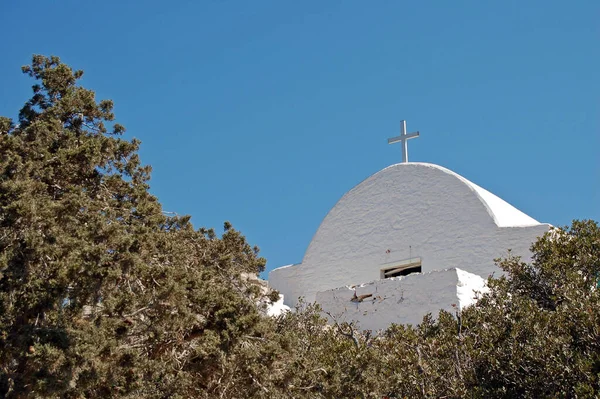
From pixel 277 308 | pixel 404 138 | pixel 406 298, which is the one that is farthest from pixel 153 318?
pixel 404 138

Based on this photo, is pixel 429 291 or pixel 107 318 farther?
pixel 429 291

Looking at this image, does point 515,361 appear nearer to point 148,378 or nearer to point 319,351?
point 319,351

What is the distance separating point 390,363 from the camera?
30.9ft

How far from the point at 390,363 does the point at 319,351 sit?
109cm

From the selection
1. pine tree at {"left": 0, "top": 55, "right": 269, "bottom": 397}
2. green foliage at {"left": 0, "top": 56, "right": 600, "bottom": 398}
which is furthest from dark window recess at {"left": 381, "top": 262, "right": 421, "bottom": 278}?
pine tree at {"left": 0, "top": 55, "right": 269, "bottom": 397}

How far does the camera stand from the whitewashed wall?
16.5m

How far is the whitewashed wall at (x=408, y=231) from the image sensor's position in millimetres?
16484

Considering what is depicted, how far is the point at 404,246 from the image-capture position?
17.7 meters

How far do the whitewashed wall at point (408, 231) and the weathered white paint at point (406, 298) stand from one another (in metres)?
1.86

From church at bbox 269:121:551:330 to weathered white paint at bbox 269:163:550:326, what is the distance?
0.02 metres

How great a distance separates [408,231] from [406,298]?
3.32m

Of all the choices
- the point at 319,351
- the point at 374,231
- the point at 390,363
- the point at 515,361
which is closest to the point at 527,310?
the point at 515,361

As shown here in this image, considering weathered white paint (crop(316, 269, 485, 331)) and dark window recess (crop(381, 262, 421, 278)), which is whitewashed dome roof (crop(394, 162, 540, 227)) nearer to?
dark window recess (crop(381, 262, 421, 278))

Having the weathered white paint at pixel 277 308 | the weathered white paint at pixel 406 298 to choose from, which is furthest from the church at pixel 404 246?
the weathered white paint at pixel 277 308
